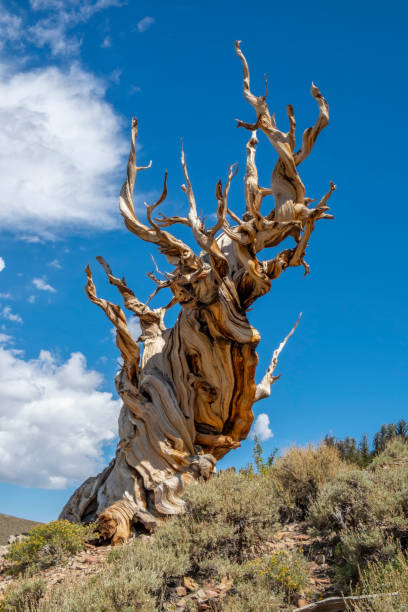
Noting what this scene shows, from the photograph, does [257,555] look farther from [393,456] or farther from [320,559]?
[393,456]

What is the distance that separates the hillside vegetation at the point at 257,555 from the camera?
418 cm

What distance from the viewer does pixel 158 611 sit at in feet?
14.2

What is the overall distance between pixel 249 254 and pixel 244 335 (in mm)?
1183

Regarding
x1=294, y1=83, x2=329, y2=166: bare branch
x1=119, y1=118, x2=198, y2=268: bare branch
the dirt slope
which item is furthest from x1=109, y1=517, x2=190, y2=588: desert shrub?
the dirt slope

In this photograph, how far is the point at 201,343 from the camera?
7.98 m

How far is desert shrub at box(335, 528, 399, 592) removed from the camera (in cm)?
442

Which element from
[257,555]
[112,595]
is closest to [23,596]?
A: [112,595]

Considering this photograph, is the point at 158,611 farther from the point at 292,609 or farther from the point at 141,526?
the point at 141,526

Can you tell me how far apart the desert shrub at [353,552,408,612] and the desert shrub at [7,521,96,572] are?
355 centimetres

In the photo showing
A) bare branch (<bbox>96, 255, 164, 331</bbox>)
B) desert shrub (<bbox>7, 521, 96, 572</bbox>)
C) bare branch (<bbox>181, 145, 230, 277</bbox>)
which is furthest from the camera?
bare branch (<bbox>96, 255, 164, 331</bbox>)

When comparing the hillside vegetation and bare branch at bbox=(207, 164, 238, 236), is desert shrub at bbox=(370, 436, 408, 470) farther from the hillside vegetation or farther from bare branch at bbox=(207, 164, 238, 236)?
bare branch at bbox=(207, 164, 238, 236)

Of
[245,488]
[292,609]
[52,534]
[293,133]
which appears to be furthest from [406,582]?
[293,133]

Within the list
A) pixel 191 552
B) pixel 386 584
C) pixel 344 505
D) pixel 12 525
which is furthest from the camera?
pixel 12 525

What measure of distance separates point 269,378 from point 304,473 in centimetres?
266
